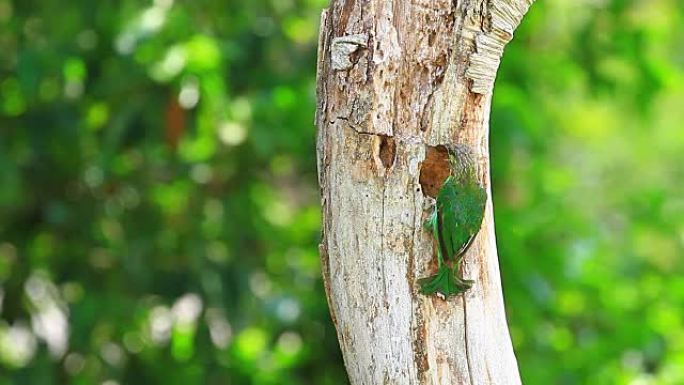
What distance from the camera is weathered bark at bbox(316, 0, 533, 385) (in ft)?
3.91

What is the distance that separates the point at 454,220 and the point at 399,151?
4.1 inches

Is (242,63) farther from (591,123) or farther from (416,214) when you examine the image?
(591,123)

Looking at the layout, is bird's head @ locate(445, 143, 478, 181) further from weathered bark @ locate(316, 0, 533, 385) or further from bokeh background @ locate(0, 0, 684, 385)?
bokeh background @ locate(0, 0, 684, 385)

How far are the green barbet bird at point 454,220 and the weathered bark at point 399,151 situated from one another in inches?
0.7

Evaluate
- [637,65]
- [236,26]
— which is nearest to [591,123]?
[637,65]

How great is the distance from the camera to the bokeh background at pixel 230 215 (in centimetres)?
229

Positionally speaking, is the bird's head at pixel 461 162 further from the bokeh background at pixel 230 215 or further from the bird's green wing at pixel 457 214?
the bokeh background at pixel 230 215

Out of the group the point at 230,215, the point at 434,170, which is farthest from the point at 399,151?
the point at 230,215

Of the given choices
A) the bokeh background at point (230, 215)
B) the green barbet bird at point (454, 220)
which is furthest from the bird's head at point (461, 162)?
the bokeh background at point (230, 215)

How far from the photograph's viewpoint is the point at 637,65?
96.9 inches

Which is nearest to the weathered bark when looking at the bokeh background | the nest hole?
the nest hole

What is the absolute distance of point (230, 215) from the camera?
2.45 m

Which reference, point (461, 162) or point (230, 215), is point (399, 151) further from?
point (230, 215)

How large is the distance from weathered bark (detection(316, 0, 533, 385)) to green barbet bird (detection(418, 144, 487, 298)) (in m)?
0.02
